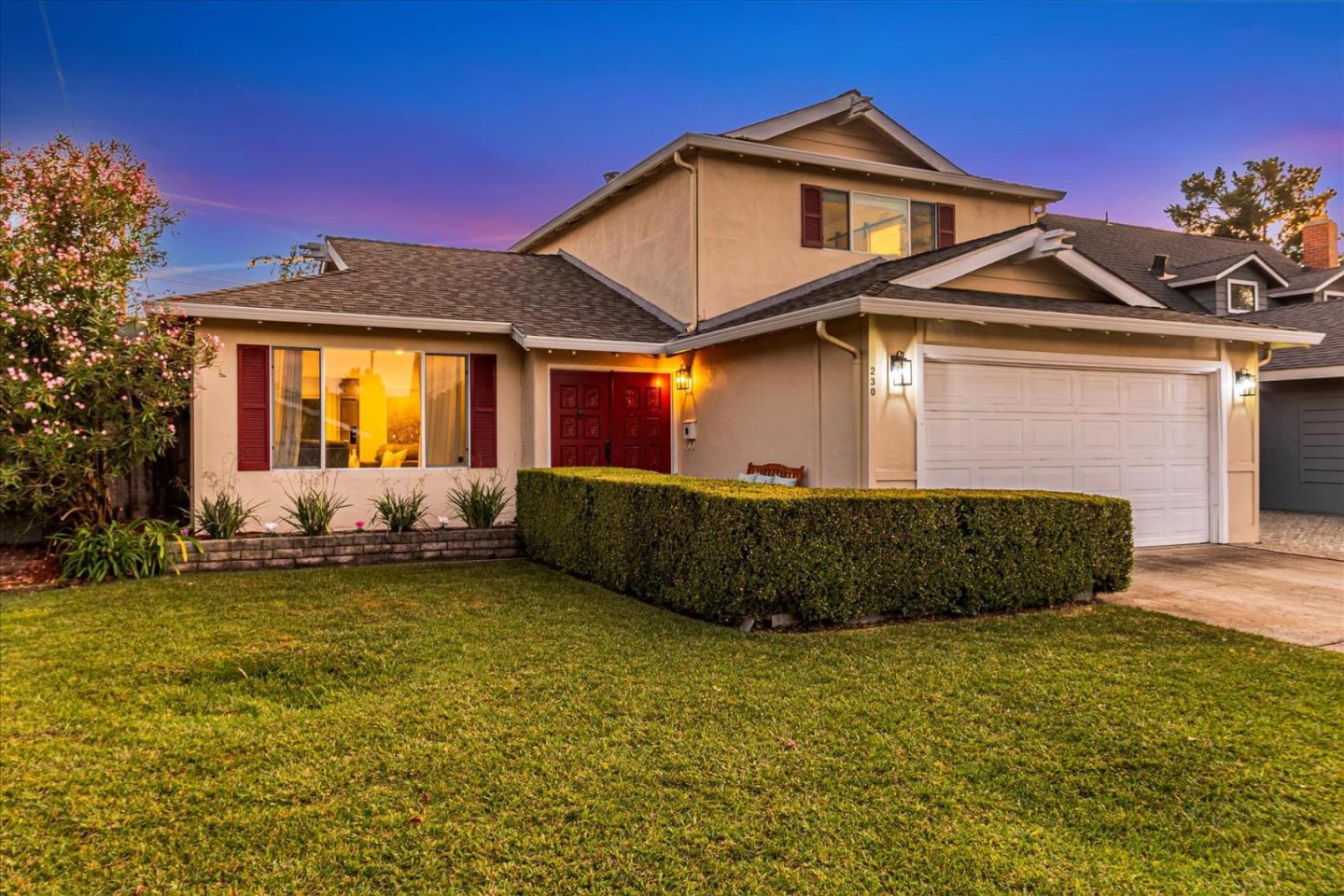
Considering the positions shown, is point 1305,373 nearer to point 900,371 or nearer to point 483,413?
point 900,371

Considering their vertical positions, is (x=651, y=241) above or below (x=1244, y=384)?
above

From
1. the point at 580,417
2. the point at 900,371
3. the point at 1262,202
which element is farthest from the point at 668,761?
the point at 1262,202

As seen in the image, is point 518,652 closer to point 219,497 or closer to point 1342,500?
point 219,497

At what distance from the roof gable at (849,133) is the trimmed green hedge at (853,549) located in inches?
298

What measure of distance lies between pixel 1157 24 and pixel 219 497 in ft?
65.6

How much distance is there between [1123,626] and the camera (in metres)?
5.69

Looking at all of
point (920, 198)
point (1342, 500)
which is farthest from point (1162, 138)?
point (920, 198)

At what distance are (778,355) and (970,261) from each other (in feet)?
8.31

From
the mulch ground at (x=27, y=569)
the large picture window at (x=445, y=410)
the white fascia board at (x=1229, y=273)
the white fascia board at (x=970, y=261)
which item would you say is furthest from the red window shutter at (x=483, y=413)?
the white fascia board at (x=1229, y=273)

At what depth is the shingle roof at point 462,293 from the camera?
9867mm

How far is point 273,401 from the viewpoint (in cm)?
963

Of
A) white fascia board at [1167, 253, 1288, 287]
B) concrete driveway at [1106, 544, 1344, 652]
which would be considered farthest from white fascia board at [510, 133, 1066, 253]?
white fascia board at [1167, 253, 1288, 287]

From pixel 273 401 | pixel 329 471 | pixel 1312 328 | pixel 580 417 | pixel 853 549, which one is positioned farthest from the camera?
pixel 1312 328

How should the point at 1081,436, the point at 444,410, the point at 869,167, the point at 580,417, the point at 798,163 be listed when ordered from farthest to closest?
the point at 869,167 → the point at 798,163 → the point at 580,417 → the point at 444,410 → the point at 1081,436
